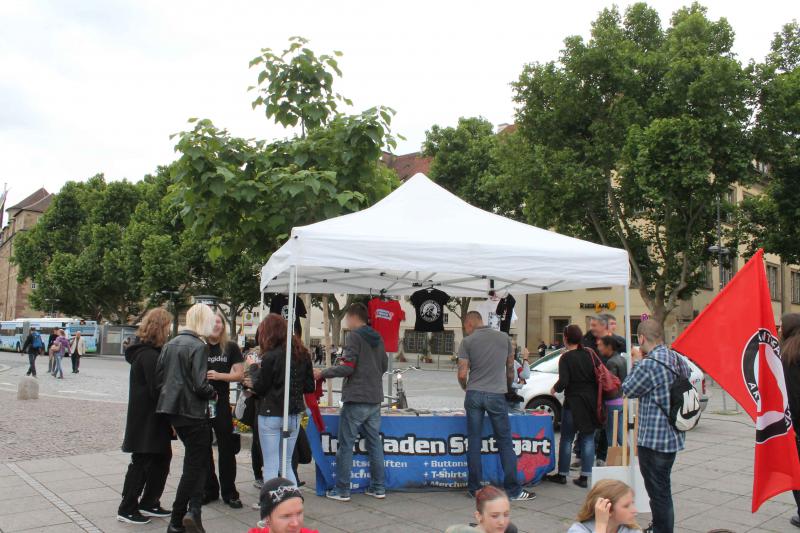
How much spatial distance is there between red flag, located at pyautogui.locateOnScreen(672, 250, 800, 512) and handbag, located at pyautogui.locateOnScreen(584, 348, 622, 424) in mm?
2281

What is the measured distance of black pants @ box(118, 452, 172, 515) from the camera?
5.66 m

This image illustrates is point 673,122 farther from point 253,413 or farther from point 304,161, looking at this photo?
point 253,413

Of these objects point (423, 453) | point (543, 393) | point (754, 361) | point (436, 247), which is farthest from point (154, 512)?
point (543, 393)

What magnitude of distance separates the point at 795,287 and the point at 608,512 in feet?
178

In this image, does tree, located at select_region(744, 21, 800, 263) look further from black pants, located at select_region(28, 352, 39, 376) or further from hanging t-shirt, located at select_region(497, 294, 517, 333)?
black pants, located at select_region(28, 352, 39, 376)

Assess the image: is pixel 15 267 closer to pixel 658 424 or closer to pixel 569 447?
pixel 569 447

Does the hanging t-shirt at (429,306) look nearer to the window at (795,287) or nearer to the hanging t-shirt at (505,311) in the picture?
the hanging t-shirt at (505,311)

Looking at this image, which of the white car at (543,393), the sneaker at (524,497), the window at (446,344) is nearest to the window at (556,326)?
the window at (446,344)

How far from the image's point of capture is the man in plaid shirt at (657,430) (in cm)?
482

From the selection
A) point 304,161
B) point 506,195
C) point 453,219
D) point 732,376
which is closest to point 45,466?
point 304,161

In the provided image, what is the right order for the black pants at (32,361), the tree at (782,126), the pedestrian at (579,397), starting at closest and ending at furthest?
the pedestrian at (579,397) < the tree at (782,126) < the black pants at (32,361)

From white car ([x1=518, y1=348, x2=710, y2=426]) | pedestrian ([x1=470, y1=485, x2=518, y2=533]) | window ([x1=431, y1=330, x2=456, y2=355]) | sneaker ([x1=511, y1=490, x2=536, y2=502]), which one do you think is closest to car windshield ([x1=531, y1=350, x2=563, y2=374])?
white car ([x1=518, y1=348, x2=710, y2=426])

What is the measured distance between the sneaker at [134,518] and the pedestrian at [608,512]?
13.2ft

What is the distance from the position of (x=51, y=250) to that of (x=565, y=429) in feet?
197
